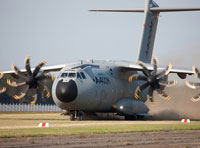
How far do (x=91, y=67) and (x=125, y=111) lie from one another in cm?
417

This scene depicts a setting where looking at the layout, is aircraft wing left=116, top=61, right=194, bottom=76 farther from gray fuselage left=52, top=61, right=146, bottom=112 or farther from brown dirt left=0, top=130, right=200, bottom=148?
brown dirt left=0, top=130, right=200, bottom=148

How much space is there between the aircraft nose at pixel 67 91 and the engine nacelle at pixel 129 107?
506 centimetres

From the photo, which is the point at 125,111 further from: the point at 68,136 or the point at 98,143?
the point at 98,143

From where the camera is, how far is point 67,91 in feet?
A: 87.2

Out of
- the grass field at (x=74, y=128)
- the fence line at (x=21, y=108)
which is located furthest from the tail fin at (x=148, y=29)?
the fence line at (x=21, y=108)

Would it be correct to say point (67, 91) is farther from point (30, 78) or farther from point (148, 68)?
point (148, 68)

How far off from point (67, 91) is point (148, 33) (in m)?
13.7

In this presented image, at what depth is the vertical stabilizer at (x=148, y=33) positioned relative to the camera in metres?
37.0

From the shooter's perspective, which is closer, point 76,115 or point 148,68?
point 76,115

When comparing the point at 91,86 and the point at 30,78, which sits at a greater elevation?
the point at 30,78

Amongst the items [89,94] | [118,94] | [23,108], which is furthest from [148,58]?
[23,108]

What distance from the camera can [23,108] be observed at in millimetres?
53375

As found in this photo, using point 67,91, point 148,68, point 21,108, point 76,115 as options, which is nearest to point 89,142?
point 67,91

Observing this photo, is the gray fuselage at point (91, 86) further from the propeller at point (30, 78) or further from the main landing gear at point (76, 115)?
the propeller at point (30, 78)
